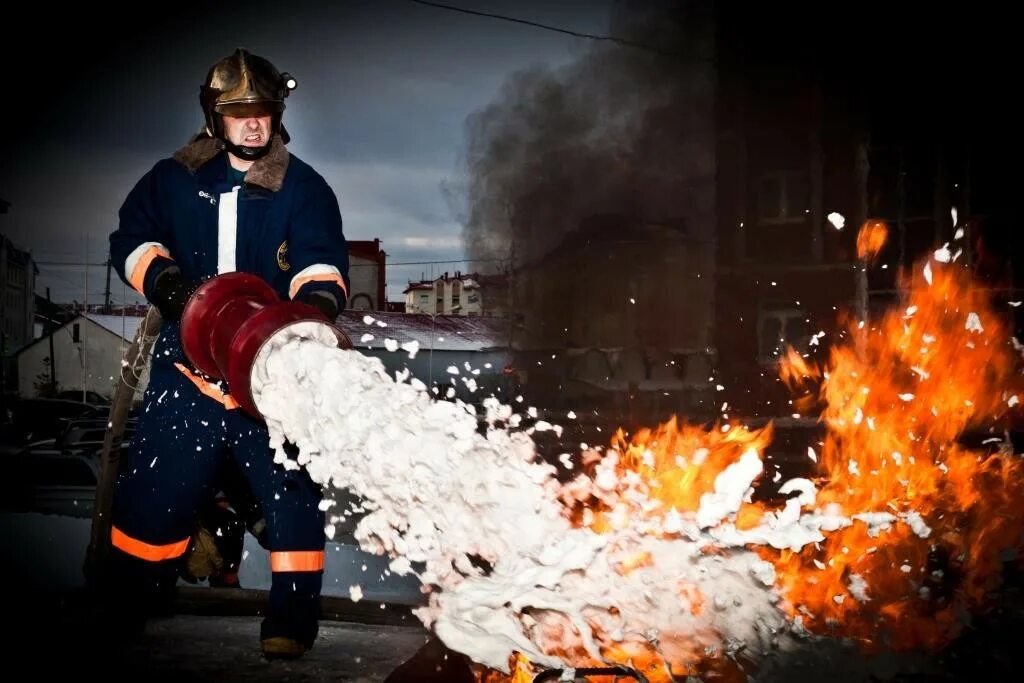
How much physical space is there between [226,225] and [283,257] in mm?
257

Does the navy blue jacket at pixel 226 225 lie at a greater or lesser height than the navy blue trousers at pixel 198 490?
greater

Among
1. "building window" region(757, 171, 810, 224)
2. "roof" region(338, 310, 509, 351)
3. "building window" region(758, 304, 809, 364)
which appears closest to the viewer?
"building window" region(758, 304, 809, 364)

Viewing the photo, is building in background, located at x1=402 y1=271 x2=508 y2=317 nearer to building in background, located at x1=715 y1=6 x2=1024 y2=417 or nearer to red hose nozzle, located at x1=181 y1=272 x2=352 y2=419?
building in background, located at x1=715 y1=6 x2=1024 y2=417

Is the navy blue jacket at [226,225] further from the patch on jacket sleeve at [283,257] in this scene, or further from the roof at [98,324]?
the roof at [98,324]

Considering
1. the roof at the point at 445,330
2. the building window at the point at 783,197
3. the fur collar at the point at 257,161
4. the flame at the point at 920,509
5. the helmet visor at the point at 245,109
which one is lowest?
the flame at the point at 920,509

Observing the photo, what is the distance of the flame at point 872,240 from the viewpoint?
12.5 m

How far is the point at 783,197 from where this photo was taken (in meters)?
13.3

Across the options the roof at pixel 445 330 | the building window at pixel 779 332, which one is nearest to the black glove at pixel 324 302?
the building window at pixel 779 332

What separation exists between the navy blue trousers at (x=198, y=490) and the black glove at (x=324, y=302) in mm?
530

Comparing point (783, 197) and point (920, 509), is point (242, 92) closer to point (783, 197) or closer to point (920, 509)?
point (920, 509)

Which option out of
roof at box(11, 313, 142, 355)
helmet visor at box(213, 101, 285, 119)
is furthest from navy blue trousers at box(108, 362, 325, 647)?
roof at box(11, 313, 142, 355)

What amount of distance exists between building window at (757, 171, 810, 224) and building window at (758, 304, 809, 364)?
172 cm

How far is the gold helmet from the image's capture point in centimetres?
299

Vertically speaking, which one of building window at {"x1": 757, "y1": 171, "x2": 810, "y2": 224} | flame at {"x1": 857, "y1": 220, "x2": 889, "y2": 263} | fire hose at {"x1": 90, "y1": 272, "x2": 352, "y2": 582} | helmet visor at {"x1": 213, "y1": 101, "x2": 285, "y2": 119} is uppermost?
building window at {"x1": 757, "y1": 171, "x2": 810, "y2": 224}
